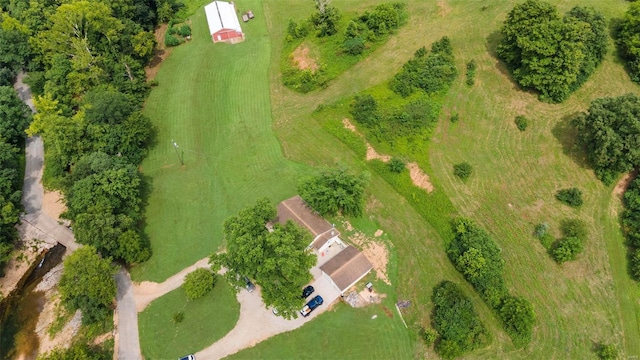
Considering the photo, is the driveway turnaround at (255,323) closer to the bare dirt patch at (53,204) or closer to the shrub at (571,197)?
the bare dirt patch at (53,204)

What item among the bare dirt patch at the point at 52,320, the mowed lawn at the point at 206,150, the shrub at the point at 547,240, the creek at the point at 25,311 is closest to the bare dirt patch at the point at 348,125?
the mowed lawn at the point at 206,150

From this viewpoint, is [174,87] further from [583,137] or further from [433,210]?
[583,137]

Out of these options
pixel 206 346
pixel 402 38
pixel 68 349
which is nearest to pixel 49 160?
pixel 68 349

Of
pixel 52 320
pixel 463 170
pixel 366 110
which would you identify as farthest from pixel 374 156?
pixel 52 320

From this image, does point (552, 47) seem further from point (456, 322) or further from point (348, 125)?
point (456, 322)

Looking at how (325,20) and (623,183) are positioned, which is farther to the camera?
(325,20)
